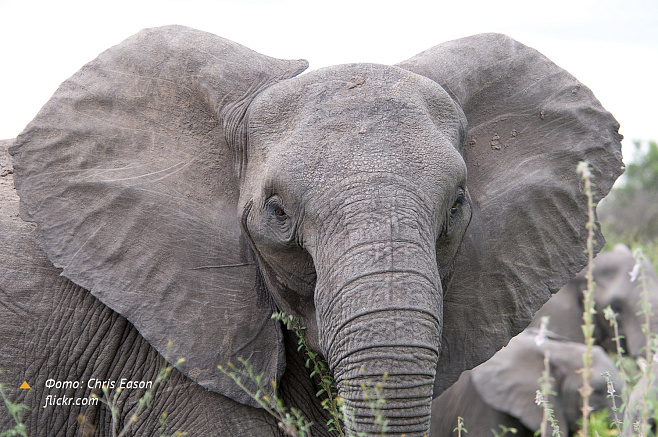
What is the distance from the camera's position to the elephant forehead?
301cm

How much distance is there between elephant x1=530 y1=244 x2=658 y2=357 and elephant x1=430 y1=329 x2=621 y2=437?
1.70 metres

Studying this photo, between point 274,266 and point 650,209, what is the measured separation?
65.4 ft

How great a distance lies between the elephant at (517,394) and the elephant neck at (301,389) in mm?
3510

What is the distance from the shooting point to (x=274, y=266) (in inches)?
133

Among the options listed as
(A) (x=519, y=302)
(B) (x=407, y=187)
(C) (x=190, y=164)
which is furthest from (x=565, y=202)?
(C) (x=190, y=164)

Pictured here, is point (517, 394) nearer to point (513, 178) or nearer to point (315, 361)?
point (513, 178)

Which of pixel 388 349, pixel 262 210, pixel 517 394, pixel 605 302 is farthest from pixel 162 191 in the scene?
pixel 605 302

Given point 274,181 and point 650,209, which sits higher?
point 274,181

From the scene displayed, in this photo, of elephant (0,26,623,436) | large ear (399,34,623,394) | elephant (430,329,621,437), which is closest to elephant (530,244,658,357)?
elephant (430,329,621,437)

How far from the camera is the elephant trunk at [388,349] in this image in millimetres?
2727


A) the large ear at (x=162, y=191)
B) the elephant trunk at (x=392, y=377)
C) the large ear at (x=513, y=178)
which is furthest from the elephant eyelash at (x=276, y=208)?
the large ear at (x=513, y=178)

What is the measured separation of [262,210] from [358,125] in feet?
1.53

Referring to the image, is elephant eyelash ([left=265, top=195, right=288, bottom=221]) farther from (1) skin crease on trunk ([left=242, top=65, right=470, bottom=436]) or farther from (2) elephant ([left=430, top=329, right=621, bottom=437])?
(2) elephant ([left=430, top=329, right=621, bottom=437])

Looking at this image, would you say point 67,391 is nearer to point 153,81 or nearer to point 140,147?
point 140,147
